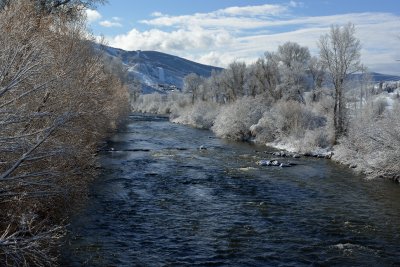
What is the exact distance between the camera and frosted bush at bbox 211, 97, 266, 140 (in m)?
55.9

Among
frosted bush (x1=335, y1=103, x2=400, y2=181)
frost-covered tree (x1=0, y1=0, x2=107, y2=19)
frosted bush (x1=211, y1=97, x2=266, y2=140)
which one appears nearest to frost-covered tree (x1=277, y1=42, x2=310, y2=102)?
frosted bush (x1=211, y1=97, x2=266, y2=140)

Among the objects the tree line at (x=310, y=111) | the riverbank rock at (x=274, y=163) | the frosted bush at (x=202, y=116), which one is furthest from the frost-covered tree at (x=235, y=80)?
the riverbank rock at (x=274, y=163)

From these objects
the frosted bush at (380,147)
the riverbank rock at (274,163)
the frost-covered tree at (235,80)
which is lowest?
the riverbank rock at (274,163)

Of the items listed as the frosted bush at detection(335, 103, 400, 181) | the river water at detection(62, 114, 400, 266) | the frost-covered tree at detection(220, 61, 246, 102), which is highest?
the frost-covered tree at detection(220, 61, 246, 102)

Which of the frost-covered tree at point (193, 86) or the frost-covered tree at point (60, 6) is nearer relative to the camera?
the frost-covered tree at point (60, 6)

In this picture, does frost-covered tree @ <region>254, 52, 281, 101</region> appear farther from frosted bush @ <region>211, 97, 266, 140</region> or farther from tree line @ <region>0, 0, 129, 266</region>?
tree line @ <region>0, 0, 129, 266</region>

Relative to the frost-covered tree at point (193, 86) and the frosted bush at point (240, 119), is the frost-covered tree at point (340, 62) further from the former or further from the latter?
the frost-covered tree at point (193, 86)

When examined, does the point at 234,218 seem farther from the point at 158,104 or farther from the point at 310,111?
the point at 158,104

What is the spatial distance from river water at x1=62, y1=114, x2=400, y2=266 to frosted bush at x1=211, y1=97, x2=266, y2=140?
22.7m

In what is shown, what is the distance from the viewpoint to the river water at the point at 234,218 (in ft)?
48.8

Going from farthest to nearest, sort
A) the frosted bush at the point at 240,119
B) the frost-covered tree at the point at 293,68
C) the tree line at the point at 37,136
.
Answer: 1. the frost-covered tree at the point at 293,68
2. the frosted bush at the point at 240,119
3. the tree line at the point at 37,136

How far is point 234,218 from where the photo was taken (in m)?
19.4

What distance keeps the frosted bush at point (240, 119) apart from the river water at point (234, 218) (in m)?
22.7

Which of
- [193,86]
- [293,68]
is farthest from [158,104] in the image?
[293,68]
